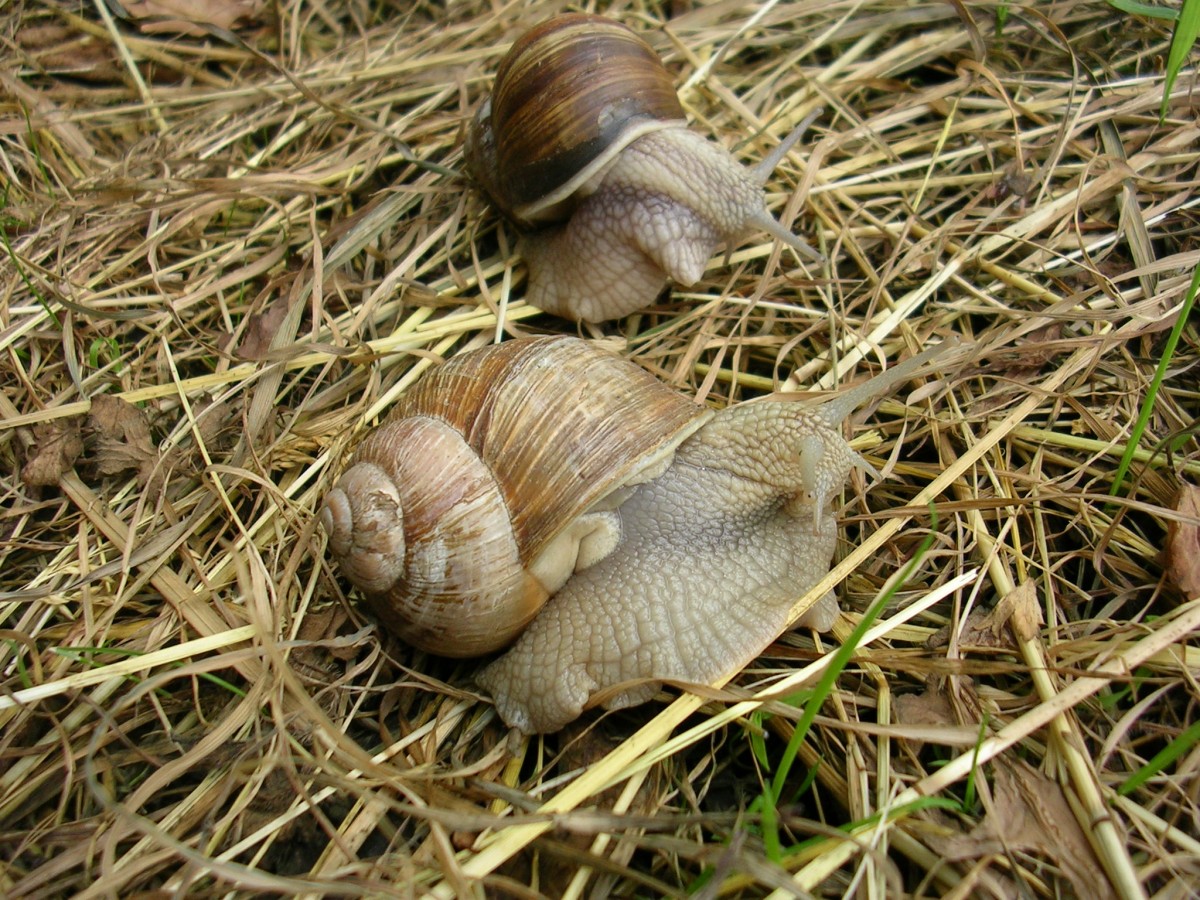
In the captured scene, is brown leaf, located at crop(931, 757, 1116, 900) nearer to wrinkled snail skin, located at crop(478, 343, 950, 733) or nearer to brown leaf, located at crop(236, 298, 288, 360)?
wrinkled snail skin, located at crop(478, 343, 950, 733)

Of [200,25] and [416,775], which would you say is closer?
[416,775]

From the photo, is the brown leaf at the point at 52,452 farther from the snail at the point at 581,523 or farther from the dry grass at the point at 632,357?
the snail at the point at 581,523

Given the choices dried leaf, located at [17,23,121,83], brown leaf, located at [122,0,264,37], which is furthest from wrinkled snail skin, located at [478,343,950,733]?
dried leaf, located at [17,23,121,83]

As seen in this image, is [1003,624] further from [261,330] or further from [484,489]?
[261,330]

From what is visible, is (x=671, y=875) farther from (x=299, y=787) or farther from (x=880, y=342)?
(x=880, y=342)

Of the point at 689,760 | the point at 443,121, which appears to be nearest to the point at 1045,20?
the point at 443,121

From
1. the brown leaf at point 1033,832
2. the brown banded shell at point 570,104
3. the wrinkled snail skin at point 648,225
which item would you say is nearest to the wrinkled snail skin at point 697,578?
the brown leaf at point 1033,832
